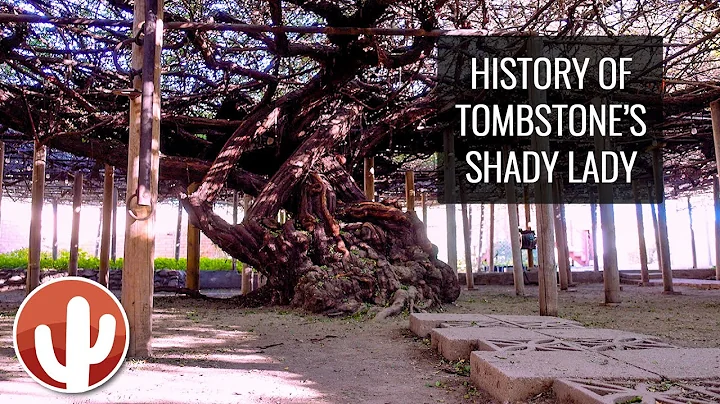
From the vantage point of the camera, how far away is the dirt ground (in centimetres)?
310

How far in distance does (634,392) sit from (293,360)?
2669 mm

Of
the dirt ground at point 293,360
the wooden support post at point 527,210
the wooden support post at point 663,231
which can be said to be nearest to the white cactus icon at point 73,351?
the dirt ground at point 293,360

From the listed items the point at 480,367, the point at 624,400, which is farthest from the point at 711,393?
the point at 480,367

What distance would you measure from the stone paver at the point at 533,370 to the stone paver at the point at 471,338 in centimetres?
47

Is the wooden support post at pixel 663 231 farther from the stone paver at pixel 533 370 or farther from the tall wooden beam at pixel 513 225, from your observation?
the stone paver at pixel 533 370

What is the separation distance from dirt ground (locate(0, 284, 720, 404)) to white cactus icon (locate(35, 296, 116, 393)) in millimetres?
119

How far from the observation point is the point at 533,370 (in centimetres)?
286

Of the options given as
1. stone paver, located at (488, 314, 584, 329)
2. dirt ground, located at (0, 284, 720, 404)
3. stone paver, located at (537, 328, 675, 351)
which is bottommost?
dirt ground, located at (0, 284, 720, 404)

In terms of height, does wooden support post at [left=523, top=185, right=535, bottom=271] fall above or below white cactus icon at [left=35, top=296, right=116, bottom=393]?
above

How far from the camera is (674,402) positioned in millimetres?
2285

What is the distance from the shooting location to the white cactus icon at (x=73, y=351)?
2.75 metres

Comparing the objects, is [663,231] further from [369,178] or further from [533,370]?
[533,370]

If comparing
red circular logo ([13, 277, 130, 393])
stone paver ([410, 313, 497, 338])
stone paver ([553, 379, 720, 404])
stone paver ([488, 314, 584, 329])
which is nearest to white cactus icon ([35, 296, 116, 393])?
red circular logo ([13, 277, 130, 393])

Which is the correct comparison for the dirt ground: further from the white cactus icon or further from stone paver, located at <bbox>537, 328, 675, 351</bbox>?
stone paver, located at <bbox>537, 328, 675, 351</bbox>
